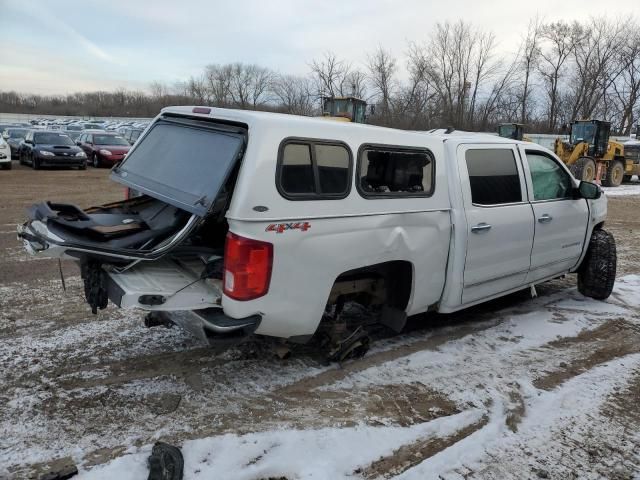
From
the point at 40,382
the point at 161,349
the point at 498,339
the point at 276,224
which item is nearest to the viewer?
the point at 276,224

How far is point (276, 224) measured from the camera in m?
3.29

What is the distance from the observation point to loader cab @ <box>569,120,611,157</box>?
20.8 metres

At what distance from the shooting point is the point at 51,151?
784 inches

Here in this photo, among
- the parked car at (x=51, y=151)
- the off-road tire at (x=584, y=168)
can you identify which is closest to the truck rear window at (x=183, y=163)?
the parked car at (x=51, y=151)

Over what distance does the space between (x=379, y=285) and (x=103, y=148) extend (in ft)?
67.6

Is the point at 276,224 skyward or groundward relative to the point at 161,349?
skyward

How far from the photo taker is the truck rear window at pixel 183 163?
3504 mm

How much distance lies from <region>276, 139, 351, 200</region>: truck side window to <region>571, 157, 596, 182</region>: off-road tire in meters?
18.6

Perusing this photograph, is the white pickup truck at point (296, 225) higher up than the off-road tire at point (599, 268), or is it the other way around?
the white pickup truck at point (296, 225)

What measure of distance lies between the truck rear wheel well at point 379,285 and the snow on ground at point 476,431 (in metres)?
0.53

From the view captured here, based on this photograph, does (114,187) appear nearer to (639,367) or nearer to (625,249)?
(625,249)

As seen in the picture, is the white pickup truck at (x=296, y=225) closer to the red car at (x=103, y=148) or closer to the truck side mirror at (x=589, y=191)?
the truck side mirror at (x=589, y=191)

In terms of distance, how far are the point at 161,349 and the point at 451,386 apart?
92.9 inches

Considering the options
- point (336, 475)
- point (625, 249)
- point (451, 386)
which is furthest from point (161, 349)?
point (625, 249)
